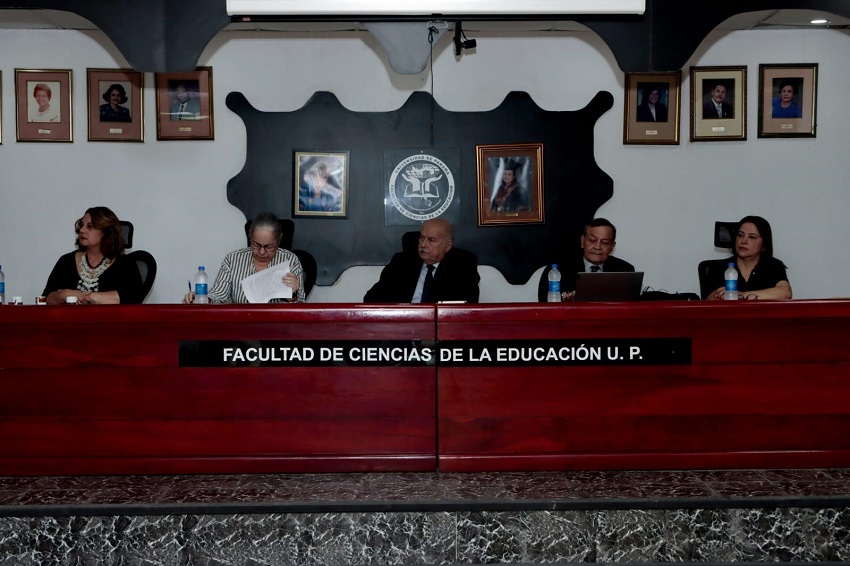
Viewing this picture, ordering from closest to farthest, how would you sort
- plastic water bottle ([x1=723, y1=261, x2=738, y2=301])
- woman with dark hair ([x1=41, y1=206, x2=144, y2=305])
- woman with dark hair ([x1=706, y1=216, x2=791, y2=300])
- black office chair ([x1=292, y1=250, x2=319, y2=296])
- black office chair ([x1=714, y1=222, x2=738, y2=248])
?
plastic water bottle ([x1=723, y1=261, x2=738, y2=301]) → woman with dark hair ([x1=41, y1=206, x2=144, y2=305]) → woman with dark hair ([x1=706, y1=216, x2=791, y2=300]) → black office chair ([x1=714, y1=222, x2=738, y2=248]) → black office chair ([x1=292, y1=250, x2=319, y2=296])

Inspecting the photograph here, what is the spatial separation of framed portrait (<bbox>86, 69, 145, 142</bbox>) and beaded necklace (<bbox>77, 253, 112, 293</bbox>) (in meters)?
1.51

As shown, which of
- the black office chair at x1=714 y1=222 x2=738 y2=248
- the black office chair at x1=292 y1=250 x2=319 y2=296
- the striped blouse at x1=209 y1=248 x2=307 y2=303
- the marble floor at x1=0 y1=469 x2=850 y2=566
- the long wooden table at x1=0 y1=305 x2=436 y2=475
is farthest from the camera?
the black office chair at x1=292 y1=250 x2=319 y2=296

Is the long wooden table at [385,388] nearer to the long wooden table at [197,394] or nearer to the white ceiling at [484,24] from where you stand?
the long wooden table at [197,394]

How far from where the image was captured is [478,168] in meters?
5.66

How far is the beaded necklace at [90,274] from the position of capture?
176 inches

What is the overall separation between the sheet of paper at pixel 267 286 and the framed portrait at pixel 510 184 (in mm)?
1976

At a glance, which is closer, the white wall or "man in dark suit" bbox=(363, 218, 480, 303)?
"man in dark suit" bbox=(363, 218, 480, 303)

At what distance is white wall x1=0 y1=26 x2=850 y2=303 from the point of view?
568cm

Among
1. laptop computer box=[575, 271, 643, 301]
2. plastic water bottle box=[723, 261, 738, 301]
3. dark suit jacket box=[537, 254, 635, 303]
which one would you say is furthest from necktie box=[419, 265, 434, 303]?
plastic water bottle box=[723, 261, 738, 301]

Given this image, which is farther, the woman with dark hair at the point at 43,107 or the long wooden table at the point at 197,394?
the woman with dark hair at the point at 43,107

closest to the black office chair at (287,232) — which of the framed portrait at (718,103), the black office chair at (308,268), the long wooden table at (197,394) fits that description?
the black office chair at (308,268)

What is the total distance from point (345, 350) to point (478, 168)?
273 cm

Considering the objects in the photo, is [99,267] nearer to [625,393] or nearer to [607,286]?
[607,286]

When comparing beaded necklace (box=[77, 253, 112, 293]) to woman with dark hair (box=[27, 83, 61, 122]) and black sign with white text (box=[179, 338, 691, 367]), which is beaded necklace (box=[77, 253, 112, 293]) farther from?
woman with dark hair (box=[27, 83, 61, 122])
